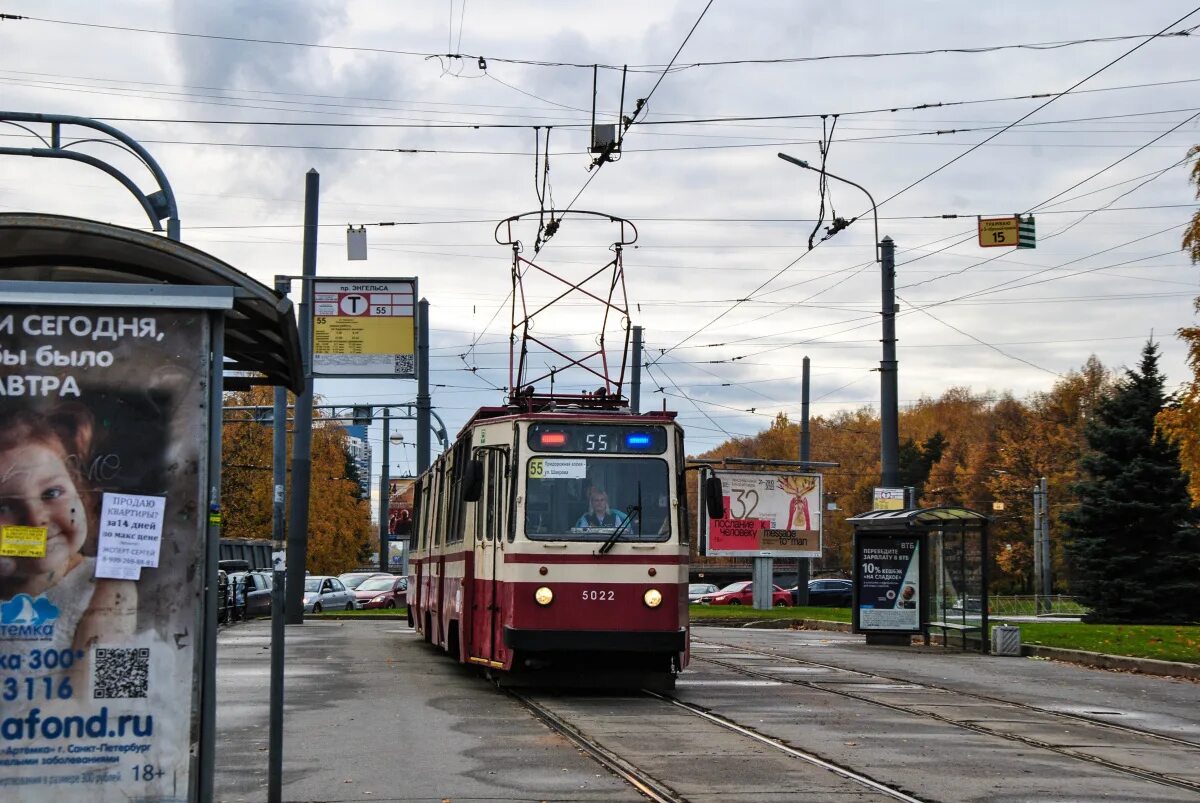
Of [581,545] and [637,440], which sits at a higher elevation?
[637,440]

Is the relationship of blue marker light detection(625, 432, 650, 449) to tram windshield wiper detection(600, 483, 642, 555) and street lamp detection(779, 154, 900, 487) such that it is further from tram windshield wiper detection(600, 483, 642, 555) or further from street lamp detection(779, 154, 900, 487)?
street lamp detection(779, 154, 900, 487)

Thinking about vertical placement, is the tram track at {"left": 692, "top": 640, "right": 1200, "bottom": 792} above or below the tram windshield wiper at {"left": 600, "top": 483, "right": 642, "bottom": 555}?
below

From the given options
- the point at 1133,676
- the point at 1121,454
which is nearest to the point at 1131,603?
the point at 1121,454

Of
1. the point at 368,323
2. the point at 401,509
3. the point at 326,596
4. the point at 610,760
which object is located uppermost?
the point at 368,323

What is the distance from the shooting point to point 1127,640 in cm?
2603

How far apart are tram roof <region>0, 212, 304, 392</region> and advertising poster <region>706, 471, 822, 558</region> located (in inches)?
1704

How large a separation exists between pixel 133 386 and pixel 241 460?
6254 cm

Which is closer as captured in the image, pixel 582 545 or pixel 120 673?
pixel 120 673

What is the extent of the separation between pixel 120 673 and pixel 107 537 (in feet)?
1.96

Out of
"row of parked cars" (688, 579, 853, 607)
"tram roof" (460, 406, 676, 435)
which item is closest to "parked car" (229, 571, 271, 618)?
"tram roof" (460, 406, 676, 435)

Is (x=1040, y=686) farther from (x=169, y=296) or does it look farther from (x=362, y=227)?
(x=362, y=227)

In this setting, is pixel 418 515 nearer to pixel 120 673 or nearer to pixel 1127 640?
pixel 1127 640

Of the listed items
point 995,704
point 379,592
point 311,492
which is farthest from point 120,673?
point 311,492

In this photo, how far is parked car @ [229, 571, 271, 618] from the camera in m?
39.4
